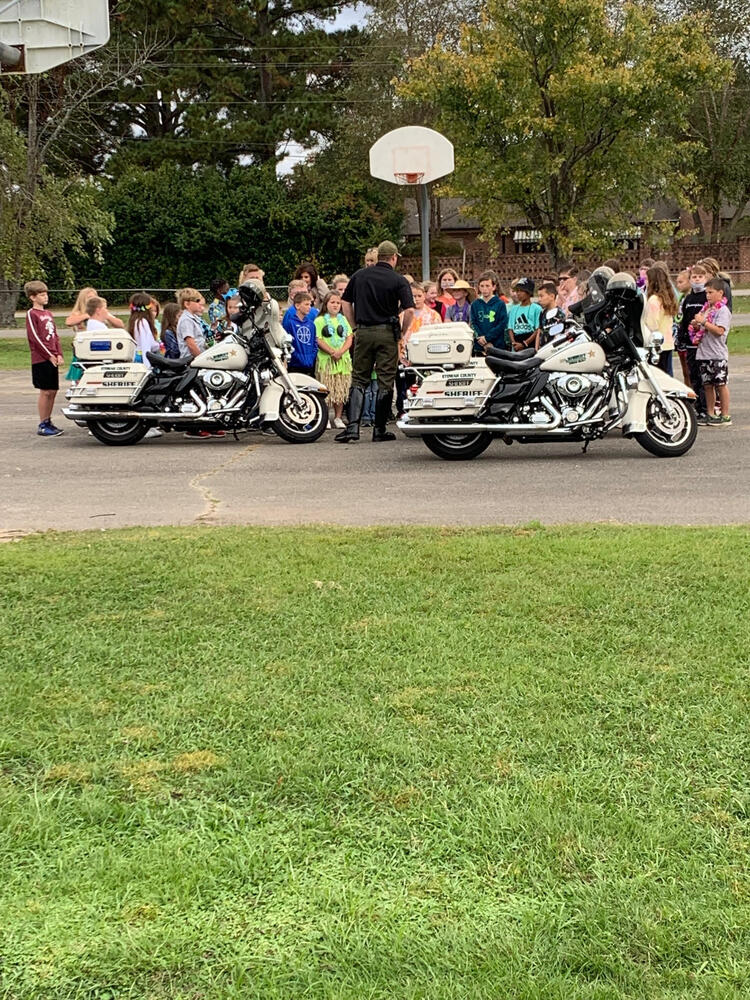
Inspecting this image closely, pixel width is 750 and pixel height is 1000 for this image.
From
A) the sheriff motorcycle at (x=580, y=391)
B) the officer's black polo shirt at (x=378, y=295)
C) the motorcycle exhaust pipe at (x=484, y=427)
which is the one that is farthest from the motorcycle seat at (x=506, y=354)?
the officer's black polo shirt at (x=378, y=295)

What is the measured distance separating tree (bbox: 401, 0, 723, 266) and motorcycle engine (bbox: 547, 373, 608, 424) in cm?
2285

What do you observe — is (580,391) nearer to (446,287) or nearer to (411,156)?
(446,287)

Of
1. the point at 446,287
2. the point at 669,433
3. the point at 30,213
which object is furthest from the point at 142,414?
the point at 30,213

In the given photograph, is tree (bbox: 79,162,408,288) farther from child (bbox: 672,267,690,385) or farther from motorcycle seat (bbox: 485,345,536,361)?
motorcycle seat (bbox: 485,345,536,361)

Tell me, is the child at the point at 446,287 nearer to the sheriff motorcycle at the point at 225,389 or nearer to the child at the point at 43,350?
the sheriff motorcycle at the point at 225,389

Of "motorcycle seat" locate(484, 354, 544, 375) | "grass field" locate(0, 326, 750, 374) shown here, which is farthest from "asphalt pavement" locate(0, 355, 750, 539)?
"grass field" locate(0, 326, 750, 374)

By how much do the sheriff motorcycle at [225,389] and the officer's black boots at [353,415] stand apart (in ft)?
0.83

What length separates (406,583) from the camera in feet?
20.4

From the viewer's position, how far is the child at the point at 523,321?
14164 mm

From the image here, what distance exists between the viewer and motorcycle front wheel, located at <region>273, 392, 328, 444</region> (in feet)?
42.1

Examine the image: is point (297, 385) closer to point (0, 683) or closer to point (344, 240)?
point (0, 683)

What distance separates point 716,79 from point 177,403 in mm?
27618

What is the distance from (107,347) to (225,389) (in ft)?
4.82

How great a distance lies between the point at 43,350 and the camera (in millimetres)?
13414
